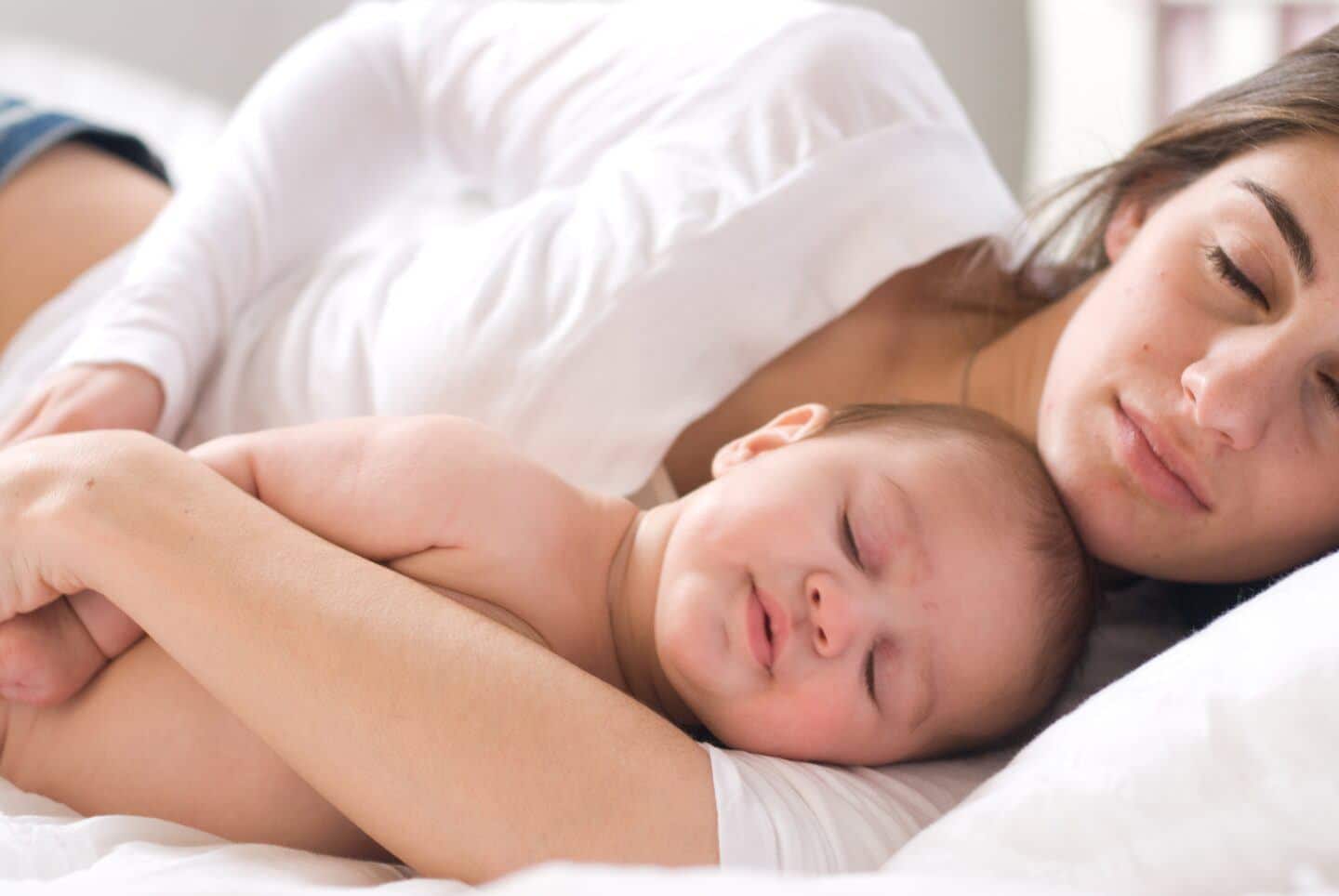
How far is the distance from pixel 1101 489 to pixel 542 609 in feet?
1.44

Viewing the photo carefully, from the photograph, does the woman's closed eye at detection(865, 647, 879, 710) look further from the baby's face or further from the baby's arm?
the baby's arm

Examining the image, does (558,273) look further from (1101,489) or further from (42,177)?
(42,177)

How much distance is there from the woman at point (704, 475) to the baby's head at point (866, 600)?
0.11m

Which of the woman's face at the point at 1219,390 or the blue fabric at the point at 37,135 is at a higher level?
the blue fabric at the point at 37,135

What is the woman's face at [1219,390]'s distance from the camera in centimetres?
91

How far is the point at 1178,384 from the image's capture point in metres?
0.96

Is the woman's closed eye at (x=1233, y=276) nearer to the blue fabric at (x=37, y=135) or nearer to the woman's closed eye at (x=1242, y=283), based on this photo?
the woman's closed eye at (x=1242, y=283)

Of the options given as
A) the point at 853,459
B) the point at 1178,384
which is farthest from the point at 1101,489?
the point at 853,459

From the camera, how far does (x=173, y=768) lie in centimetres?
84

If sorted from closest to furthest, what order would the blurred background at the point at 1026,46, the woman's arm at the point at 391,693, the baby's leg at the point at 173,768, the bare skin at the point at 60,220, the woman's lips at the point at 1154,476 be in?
the woman's arm at the point at 391,693
the baby's leg at the point at 173,768
the woman's lips at the point at 1154,476
the bare skin at the point at 60,220
the blurred background at the point at 1026,46

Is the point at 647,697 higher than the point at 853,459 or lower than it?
lower

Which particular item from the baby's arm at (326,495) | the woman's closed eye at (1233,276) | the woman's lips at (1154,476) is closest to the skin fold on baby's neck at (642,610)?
the baby's arm at (326,495)

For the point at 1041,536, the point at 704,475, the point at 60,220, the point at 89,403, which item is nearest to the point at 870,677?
the point at 1041,536

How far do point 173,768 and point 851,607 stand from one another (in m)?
0.47
